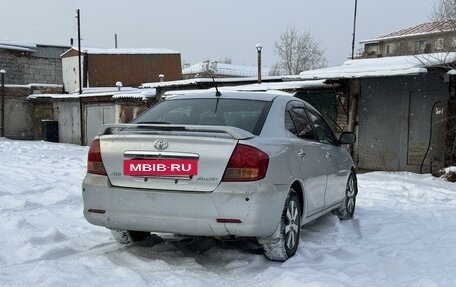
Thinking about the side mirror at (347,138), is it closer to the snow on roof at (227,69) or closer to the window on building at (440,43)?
the window on building at (440,43)

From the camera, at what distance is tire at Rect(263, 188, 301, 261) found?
13.4 feet

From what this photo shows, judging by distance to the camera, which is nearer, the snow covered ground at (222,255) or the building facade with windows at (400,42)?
the snow covered ground at (222,255)

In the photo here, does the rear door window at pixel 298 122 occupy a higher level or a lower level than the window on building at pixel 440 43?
lower

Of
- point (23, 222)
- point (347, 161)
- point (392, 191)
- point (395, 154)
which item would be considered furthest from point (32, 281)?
point (395, 154)

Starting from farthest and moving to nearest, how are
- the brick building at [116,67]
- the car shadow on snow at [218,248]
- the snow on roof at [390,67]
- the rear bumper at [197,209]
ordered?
1. the brick building at [116,67]
2. the snow on roof at [390,67]
3. the car shadow on snow at [218,248]
4. the rear bumper at [197,209]

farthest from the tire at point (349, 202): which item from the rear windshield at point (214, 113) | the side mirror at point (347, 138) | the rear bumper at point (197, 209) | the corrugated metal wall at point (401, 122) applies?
the corrugated metal wall at point (401, 122)

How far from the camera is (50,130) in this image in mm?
26266

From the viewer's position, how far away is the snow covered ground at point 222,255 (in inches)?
140

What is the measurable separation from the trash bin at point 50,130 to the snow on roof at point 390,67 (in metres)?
17.8

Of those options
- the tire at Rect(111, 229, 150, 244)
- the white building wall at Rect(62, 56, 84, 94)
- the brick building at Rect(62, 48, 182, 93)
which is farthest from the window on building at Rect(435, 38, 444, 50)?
the white building wall at Rect(62, 56, 84, 94)

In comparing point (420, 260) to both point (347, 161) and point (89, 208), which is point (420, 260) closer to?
point (347, 161)

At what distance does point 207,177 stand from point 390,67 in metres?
8.42

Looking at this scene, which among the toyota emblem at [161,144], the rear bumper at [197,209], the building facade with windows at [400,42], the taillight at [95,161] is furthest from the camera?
the building facade with windows at [400,42]

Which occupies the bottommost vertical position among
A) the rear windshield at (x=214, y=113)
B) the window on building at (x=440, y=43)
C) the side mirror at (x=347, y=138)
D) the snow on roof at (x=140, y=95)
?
the side mirror at (x=347, y=138)
